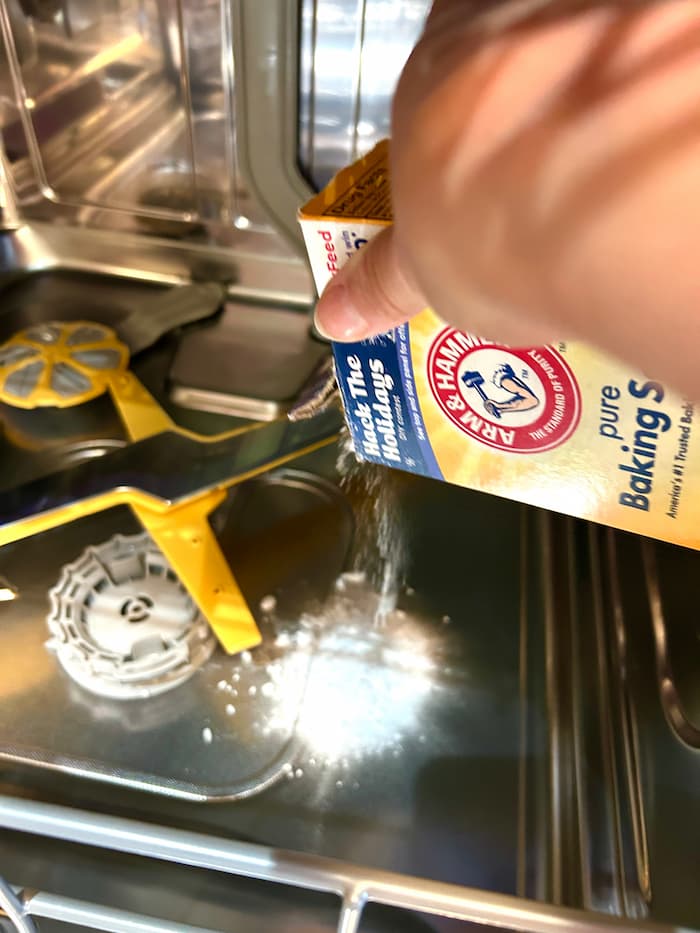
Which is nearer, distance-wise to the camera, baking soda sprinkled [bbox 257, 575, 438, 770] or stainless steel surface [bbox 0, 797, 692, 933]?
stainless steel surface [bbox 0, 797, 692, 933]

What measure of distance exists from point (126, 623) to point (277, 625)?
0.10m

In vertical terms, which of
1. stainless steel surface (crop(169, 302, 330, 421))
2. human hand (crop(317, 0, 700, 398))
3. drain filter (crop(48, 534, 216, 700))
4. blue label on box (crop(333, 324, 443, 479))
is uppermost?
human hand (crop(317, 0, 700, 398))

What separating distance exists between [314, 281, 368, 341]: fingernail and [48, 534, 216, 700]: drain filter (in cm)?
31

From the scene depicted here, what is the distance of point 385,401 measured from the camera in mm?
355

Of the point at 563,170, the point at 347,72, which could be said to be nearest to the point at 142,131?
the point at 347,72

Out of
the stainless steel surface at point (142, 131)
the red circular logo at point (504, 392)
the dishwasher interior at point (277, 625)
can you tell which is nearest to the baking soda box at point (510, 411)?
the red circular logo at point (504, 392)

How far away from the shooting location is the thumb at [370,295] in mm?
273

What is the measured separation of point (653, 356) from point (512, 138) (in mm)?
65

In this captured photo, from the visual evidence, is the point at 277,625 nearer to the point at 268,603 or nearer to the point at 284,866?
the point at 268,603

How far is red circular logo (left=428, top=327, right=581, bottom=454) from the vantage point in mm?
316

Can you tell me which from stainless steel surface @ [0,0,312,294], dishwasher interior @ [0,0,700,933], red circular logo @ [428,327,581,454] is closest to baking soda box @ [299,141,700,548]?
red circular logo @ [428,327,581,454]

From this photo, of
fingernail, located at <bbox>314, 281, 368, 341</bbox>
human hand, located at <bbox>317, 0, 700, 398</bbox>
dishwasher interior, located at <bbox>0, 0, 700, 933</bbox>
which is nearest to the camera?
human hand, located at <bbox>317, 0, 700, 398</bbox>

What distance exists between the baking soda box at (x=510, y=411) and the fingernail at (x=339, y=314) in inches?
0.8

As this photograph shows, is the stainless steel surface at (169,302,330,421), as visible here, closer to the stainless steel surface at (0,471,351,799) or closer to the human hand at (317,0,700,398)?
the stainless steel surface at (0,471,351,799)
